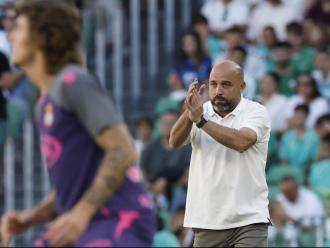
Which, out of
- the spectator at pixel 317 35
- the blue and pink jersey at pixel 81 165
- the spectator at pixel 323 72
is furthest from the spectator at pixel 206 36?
the blue and pink jersey at pixel 81 165

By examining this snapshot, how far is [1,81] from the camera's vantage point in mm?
14453

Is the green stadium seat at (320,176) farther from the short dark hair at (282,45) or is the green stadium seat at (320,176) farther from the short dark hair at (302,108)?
the short dark hair at (282,45)

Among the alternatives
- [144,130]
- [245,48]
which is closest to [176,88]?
[144,130]

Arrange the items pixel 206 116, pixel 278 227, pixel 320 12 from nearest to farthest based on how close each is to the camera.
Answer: pixel 206 116, pixel 278 227, pixel 320 12

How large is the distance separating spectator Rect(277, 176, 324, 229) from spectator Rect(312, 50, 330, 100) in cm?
218

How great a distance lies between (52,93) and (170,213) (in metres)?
7.66

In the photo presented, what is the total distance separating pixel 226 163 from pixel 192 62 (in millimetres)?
8246

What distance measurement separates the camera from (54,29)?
5.98 meters

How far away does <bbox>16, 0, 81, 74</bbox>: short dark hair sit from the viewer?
19.6 ft

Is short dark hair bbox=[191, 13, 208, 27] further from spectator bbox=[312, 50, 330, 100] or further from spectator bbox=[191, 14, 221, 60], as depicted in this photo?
spectator bbox=[312, 50, 330, 100]

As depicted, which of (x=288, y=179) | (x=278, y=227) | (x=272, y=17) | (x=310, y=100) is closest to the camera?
(x=278, y=227)

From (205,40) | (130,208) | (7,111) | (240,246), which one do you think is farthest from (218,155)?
(205,40)

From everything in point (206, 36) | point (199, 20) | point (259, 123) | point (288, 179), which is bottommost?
point (288, 179)

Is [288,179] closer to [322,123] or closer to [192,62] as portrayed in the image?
[322,123]
